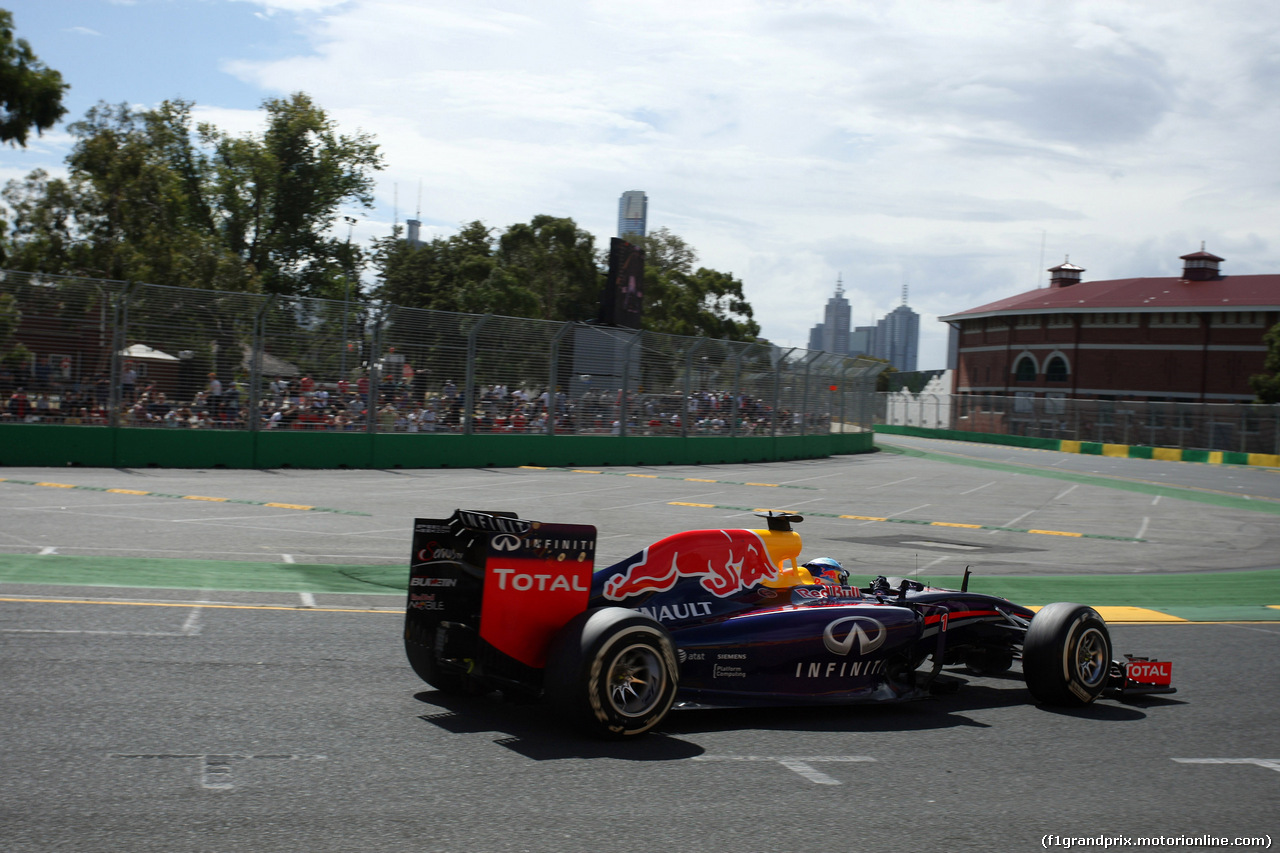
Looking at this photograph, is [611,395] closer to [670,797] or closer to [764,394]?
[764,394]

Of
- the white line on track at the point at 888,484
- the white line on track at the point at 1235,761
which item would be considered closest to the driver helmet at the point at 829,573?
the white line on track at the point at 1235,761

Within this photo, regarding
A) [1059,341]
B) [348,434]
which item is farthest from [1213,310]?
[348,434]

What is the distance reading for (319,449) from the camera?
2236cm

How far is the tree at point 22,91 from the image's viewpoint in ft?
84.2

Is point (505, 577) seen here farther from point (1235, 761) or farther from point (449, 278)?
point (449, 278)

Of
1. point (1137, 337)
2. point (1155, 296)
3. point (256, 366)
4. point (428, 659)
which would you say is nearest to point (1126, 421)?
point (1137, 337)

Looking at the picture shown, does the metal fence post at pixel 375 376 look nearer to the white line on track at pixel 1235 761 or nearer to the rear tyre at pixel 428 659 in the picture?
the rear tyre at pixel 428 659

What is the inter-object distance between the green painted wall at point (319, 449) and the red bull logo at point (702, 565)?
674 inches

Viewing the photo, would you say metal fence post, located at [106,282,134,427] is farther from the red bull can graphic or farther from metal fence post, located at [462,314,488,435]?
the red bull can graphic

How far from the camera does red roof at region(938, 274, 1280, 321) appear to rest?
223 feet

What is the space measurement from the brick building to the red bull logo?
231ft

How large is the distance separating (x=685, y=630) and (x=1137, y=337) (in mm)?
73231

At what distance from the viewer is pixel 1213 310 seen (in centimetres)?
6769

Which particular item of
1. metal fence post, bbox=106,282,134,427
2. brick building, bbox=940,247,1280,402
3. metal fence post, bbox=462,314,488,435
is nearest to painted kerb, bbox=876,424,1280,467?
brick building, bbox=940,247,1280,402
